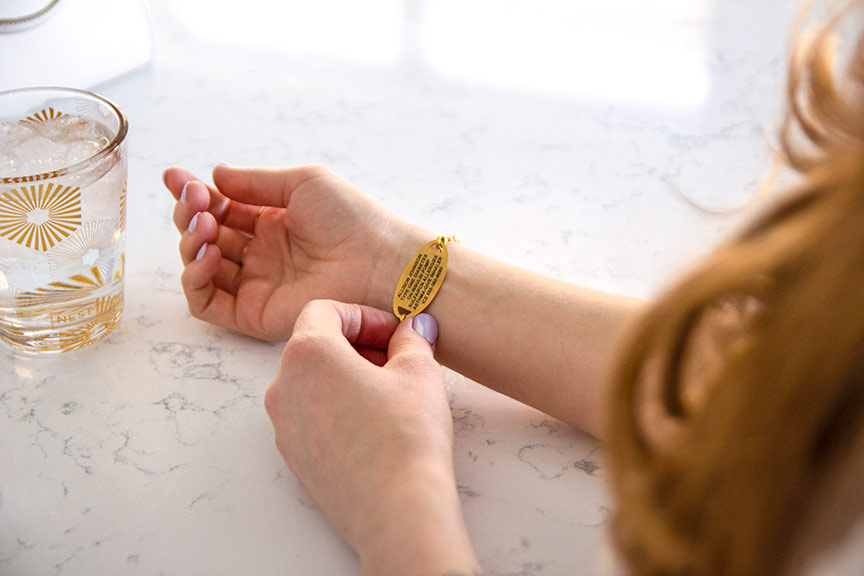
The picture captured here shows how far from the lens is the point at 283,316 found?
837mm

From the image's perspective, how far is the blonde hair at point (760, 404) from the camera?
30 cm

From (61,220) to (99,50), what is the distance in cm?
53

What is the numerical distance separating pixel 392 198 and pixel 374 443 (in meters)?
0.46

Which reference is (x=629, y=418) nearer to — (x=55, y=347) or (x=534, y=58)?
(x=55, y=347)

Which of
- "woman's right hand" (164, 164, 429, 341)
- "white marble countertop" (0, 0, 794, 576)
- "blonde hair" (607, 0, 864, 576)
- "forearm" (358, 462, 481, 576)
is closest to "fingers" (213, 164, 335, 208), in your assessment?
"woman's right hand" (164, 164, 429, 341)

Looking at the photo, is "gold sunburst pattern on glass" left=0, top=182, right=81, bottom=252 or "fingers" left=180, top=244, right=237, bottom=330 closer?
"gold sunburst pattern on glass" left=0, top=182, right=81, bottom=252

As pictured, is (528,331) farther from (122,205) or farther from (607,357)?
(122,205)

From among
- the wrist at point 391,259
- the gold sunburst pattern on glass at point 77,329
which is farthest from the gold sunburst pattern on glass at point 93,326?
the wrist at point 391,259

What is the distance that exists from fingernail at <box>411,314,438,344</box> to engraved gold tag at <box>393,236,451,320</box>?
18 mm

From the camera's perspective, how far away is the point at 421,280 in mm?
837

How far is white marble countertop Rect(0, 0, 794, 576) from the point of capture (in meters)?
0.65

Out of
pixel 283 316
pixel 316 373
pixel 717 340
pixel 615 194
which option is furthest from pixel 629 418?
pixel 615 194

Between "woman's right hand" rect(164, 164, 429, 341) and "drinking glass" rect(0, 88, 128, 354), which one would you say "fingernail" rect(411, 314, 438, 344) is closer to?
"woman's right hand" rect(164, 164, 429, 341)

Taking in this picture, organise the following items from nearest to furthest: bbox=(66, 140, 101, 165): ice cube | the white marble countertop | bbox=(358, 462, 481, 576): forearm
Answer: bbox=(358, 462, 481, 576): forearm
the white marble countertop
bbox=(66, 140, 101, 165): ice cube
